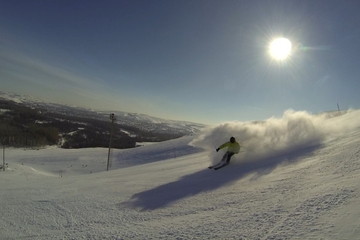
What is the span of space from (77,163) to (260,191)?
40146mm

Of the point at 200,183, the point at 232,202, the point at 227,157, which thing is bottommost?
the point at 200,183

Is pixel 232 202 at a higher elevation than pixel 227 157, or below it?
below

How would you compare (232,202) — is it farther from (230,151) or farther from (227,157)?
(230,151)

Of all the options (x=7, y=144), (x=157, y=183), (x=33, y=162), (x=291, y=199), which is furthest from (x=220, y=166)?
(x=7, y=144)

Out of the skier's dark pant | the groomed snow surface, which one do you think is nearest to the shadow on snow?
the groomed snow surface

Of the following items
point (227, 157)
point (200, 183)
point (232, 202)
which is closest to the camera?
point (232, 202)

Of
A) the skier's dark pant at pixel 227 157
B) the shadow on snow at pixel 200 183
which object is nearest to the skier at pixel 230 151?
the skier's dark pant at pixel 227 157

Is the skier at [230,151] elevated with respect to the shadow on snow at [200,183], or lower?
elevated

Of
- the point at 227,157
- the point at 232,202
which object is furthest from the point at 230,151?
the point at 232,202

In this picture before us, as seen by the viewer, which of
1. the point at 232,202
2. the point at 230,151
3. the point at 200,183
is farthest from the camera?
the point at 230,151

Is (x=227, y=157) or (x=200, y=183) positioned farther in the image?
(x=227, y=157)

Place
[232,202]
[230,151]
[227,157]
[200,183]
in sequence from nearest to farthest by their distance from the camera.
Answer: [232,202], [200,183], [227,157], [230,151]

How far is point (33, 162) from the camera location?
1511 inches

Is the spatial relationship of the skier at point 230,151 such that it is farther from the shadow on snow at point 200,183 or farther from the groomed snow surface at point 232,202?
the shadow on snow at point 200,183
